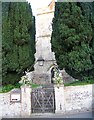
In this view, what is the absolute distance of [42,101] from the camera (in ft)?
38.5

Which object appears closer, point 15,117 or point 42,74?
point 15,117

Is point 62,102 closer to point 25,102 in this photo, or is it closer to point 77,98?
point 77,98

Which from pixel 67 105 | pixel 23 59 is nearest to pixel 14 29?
pixel 23 59

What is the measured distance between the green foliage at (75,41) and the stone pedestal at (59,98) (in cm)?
153

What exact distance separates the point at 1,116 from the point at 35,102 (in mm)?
1595

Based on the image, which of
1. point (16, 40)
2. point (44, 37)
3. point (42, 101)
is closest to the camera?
point (42, 101)

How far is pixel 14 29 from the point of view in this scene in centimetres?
1288

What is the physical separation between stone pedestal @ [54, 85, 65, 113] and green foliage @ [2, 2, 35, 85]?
2.38 metres

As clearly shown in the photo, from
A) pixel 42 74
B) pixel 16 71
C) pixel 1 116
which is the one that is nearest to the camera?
pixel 1 116

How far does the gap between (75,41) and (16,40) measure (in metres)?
2.84

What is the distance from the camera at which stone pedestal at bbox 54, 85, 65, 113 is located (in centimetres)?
1144

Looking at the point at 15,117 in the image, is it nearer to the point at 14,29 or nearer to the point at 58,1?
the point at 14,29

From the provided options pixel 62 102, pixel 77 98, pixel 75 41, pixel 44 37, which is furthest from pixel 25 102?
pixel 44 37

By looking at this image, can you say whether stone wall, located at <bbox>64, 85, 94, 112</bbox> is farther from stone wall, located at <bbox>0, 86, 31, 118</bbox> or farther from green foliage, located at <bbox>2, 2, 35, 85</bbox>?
green foliage, located at <bbox>2, 2, 35, 85</bbox>
